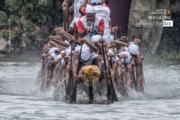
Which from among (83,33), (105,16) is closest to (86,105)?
(83,33)

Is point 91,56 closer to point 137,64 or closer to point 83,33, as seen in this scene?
point 83,33

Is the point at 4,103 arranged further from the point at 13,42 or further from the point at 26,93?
the point at 13,42

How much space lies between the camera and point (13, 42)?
37.5 m

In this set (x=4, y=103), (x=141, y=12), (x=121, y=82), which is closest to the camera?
(x=4, y=103)

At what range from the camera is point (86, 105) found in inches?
811

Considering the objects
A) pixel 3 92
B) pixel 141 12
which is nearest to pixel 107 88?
pixel 3 92

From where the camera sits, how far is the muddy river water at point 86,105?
61.8 feet

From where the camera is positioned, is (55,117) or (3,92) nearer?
(55,117)

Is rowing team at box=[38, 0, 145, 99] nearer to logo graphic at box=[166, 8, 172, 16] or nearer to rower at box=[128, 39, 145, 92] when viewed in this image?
rower at box=[128, 39, 145, 92]

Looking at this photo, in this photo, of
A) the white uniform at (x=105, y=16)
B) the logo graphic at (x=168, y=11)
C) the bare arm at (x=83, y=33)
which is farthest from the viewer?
the logo graphic at (x=168, y=11)

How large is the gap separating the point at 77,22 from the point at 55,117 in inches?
167

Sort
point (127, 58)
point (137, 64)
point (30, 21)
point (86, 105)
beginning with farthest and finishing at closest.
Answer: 1. point (30, 21)
2. point (137, 64)
3. point (127, 58)
4. point (86, 105)

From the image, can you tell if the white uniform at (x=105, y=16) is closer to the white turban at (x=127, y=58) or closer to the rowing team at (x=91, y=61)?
the rowing team at (x=91, y=61)

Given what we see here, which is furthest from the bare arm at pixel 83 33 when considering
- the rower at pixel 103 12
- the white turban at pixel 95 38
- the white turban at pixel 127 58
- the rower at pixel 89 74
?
the white turban at pixel 127 58
